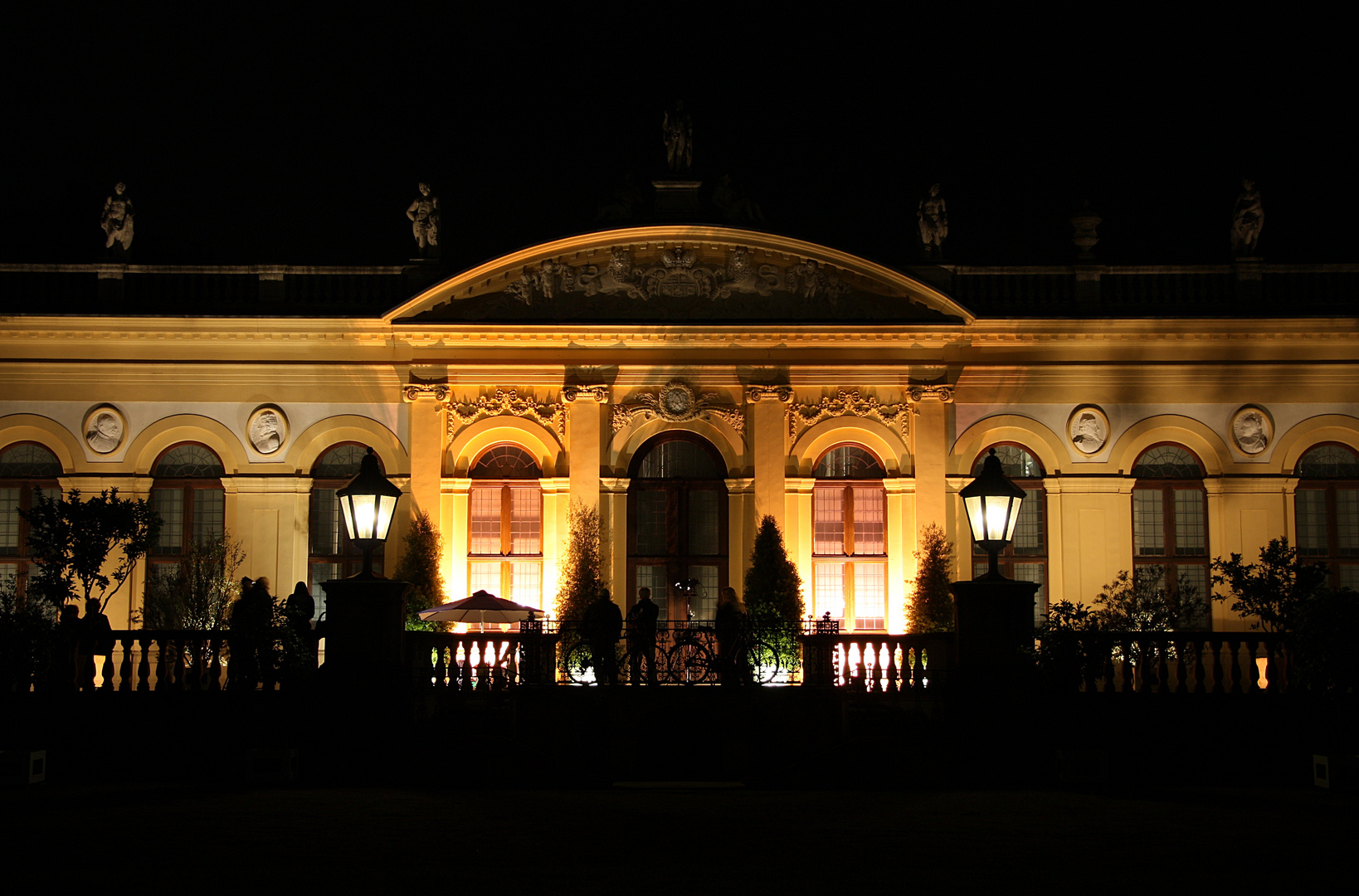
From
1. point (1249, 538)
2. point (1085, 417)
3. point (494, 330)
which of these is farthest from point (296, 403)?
point (1249, 538)

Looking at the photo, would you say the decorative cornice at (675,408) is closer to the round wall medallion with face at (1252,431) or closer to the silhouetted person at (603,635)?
the silhouetted person at (603,635)

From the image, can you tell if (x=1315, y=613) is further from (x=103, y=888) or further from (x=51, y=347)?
(x=51, y=347)

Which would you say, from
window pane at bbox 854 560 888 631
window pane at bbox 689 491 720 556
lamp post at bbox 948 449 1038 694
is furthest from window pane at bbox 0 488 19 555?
lamp post at bbox 948 449 1038 694

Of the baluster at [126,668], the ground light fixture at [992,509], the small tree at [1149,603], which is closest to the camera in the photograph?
the ground light fixture at [992,509]

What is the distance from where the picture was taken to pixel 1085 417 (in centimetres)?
2333

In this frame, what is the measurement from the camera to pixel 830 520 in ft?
76.4

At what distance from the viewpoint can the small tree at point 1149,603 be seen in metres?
20.4

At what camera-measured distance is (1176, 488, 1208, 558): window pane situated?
23.2 metres

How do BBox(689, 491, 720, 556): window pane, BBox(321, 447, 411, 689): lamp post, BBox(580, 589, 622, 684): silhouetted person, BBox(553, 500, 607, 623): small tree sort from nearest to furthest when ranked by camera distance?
BBox(321, 447, 411, 689): lamp post
BBox(580, 589, 622, 684): silhouetted person
BBox(553, 500, 607, 623): small tree
BBox(689, 491, 720, 556): window pane

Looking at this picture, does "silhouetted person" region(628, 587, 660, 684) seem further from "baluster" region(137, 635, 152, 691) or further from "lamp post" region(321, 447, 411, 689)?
"baluster" region(137, 635, 152, 691)

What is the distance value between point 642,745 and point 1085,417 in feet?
36.0

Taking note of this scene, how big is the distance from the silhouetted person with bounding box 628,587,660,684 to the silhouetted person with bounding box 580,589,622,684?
0.22m

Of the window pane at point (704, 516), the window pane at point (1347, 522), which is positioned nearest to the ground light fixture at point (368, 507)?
the window pane at point (704, 516)

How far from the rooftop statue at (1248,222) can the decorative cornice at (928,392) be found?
5.83m
